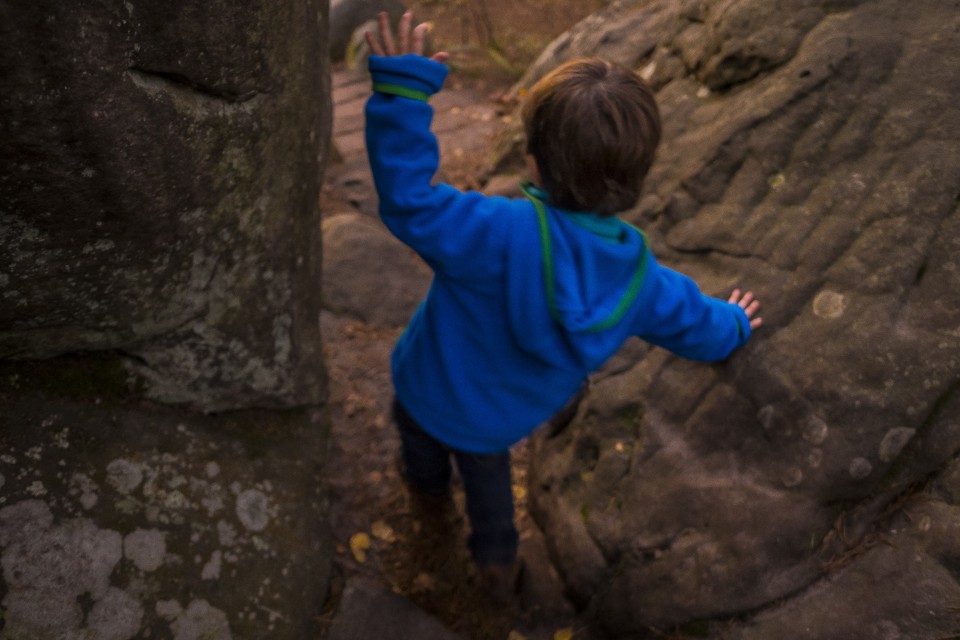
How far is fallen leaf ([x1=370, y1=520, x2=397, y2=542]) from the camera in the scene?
2961mm

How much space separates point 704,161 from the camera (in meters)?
3.13

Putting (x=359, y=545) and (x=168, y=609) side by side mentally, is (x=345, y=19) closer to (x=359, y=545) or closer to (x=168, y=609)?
(x=359, y=545)

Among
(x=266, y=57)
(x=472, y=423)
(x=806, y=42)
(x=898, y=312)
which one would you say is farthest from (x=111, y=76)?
(x=806, y=42)

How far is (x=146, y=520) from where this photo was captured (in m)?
2.24

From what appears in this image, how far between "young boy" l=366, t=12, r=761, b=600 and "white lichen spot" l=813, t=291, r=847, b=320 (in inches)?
16.9

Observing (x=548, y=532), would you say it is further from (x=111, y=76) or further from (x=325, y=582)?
(x=111, y=76)

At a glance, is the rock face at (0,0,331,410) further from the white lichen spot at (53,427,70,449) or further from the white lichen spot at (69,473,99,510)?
the white lichen spot at (69,473,99,510)

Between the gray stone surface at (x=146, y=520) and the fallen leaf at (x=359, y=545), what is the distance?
0.16 meters

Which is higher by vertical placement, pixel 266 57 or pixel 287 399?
pixel 266 57

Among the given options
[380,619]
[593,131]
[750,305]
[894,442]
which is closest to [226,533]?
[380,619]

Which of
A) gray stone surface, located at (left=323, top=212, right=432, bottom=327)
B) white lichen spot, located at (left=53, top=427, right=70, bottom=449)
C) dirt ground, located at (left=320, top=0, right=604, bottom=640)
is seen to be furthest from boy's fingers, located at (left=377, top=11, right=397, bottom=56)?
gray stone surface, located at (left=323, top=212, right=432, bottom=327)

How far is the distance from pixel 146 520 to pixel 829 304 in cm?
237

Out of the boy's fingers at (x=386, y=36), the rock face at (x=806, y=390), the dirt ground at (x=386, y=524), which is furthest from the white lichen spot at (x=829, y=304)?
the boy's fingers at (x=386, y=36)

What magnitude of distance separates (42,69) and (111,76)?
0.15 metres
